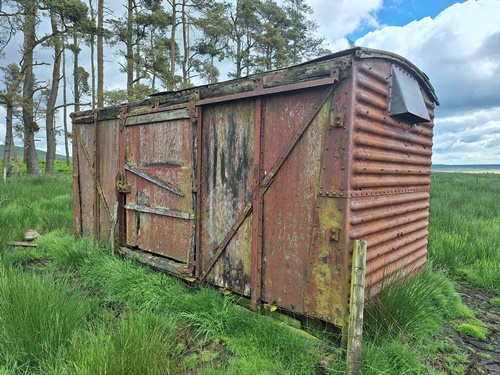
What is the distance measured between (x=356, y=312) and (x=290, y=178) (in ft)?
4.64

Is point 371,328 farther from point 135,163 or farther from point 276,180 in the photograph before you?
point 135,163

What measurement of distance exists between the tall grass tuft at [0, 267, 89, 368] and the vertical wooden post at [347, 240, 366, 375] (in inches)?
96.2

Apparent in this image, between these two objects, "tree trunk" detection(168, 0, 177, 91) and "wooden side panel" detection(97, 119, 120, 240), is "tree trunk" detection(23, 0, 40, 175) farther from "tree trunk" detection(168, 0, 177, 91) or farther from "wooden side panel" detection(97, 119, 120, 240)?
"wooden side panel" detection(97, 119, 120, 240)

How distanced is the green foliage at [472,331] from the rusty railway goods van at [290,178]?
0.89 m

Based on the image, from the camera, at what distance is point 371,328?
3246 millimetres

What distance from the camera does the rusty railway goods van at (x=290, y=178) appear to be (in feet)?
10.0

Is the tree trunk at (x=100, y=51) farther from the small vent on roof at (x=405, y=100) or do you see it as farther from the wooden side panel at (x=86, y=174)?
the small vent on roof at (x=405, y=100)

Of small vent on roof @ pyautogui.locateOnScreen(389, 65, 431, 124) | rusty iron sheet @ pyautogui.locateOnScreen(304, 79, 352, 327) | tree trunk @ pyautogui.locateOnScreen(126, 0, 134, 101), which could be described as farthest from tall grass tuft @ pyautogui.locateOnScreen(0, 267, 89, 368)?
tree trunk @ pyautogui.locateOnScreen(126, 0, 134, 101)

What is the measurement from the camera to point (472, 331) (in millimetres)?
3713

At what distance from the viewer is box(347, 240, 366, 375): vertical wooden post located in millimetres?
2748

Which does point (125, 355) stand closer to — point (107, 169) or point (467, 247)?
point (107, 169)

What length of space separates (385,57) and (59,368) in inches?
158

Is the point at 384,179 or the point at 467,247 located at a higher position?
the point at 384,179

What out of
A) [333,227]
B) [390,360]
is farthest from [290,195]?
[390,360]
